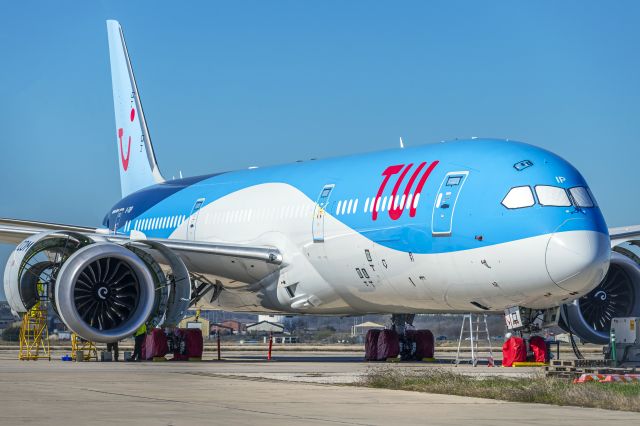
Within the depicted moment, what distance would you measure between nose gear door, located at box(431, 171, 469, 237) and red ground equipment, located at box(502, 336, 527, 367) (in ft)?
8.18

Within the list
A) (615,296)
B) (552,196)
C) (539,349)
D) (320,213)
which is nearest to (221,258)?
(320,213)

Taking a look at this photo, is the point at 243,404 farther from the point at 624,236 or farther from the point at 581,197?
the point at 624,236

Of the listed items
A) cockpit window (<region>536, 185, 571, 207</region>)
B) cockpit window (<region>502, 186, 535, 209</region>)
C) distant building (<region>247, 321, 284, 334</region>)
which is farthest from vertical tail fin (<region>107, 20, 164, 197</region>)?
distant building (<region>247, 321, 284, 334</region>)

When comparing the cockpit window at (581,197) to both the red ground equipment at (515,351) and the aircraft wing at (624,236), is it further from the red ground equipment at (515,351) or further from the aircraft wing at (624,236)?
the aircraft wing at (624,236)

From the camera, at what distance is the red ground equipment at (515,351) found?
68.7 ft

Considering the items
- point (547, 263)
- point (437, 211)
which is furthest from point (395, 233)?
point (547, 263)

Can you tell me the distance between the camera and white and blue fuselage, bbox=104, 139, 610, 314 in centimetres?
1931

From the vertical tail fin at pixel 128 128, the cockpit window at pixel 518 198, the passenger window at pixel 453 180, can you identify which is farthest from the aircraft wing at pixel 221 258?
the vertical tail fin at pixel 128 128

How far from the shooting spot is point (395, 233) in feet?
70.4

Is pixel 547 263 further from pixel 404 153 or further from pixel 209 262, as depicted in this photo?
pixel 209 262

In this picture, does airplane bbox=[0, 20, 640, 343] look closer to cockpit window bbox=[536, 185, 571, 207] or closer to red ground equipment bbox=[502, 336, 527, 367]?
cockpit window bbox=[536, 185, 571, 207]

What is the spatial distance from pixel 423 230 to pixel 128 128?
59.8 ft

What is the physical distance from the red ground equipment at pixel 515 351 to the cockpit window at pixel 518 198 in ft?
9.24

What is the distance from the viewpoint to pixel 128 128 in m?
36.8
